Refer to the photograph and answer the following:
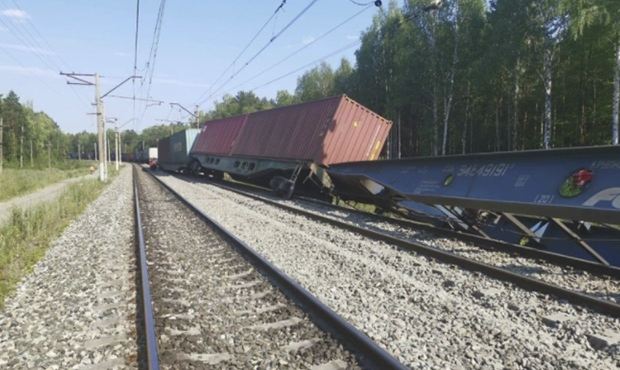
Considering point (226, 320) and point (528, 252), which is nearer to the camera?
point (226, 320)

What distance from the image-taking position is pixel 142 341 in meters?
4.41

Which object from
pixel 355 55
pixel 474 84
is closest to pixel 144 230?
pixel 474 84

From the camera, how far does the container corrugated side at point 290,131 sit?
1676 centimetres

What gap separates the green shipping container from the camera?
122ft

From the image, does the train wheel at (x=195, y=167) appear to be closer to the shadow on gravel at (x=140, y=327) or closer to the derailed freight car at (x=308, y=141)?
the derailed freight car at (x=308, y=141)

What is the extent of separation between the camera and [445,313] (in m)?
5.00

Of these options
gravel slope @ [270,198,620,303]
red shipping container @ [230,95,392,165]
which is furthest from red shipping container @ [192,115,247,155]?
gravel slope @ [270,198,620,303]

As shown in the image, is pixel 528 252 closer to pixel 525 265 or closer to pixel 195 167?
pixel 525 265

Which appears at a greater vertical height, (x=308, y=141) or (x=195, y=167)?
(x=308, y=141)

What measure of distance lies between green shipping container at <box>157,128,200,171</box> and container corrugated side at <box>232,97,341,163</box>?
13964 millimetres

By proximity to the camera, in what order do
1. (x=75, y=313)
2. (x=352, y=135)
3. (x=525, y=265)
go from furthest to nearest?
(x=352, y=135) < (x=525, y=265) < (x=75, y=313)

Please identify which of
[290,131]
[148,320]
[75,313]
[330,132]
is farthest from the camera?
[290,131]

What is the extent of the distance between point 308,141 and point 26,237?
9.50m

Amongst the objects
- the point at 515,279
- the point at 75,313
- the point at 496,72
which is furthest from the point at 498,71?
the point at 75,313
